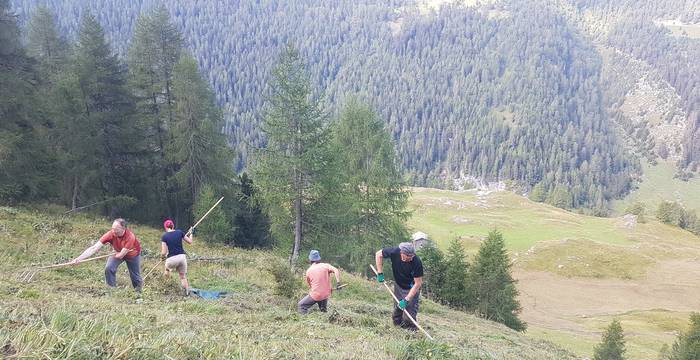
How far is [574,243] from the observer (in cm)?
6931

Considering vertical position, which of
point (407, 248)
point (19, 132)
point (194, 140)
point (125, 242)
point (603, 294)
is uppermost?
point (19, 132)

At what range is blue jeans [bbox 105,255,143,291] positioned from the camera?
10359 millimetres

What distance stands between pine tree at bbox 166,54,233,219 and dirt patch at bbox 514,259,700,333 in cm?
3520

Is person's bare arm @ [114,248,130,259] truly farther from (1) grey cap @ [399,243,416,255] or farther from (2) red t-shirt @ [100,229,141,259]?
(1) grey cap @ [399,243,416,255]

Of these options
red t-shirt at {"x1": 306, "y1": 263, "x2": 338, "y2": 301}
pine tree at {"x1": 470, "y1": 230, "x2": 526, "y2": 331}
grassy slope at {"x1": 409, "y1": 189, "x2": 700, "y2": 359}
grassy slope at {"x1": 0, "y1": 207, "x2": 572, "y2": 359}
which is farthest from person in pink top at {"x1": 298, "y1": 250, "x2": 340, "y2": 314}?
grassy slope at {"x1": 409, "y1": 189, "x2": 700, "y2": 359}

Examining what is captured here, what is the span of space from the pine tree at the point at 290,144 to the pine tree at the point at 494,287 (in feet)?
56.1

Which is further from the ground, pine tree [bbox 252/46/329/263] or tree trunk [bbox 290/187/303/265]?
pine tree [bbox 252/46/329/263]

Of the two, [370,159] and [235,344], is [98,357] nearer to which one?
[235,344]

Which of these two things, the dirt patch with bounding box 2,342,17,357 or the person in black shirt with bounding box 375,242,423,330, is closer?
the dirt patch with bounding box 2,342,17,357

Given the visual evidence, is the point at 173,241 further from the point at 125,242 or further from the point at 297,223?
the point at 297,223

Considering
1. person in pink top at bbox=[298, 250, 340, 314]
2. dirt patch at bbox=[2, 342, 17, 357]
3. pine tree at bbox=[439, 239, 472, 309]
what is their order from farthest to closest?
pine tree at bbox=[439, 239, 472, 309] → person in pink top at bbox=[298, 250, 340, 314] → dirt patch at bbox=[2, 342, 17, 357]

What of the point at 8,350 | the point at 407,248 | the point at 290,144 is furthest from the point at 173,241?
the point at 290,144

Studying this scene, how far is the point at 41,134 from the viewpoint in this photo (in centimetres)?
2352

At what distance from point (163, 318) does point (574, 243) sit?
248 feet
